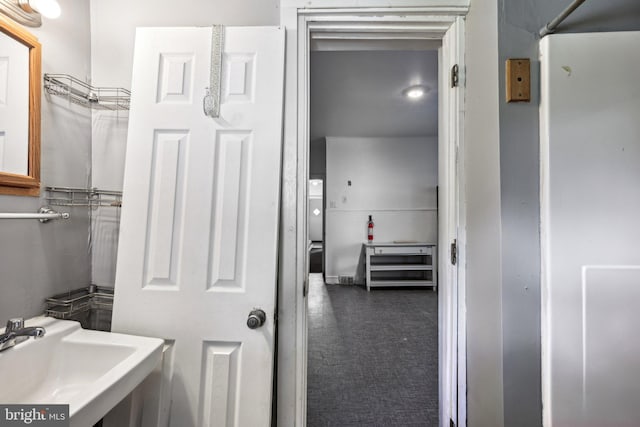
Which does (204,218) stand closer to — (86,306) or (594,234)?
(86,306)

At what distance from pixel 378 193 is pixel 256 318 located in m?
3.91

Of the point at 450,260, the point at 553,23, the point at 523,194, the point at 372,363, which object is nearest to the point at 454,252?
the point at 450,260

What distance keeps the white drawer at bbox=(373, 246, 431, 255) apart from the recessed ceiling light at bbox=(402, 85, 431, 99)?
224 centimetres

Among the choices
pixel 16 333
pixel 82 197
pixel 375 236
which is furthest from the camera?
pixel 375 236

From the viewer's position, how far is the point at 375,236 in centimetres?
462

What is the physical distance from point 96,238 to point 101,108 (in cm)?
60

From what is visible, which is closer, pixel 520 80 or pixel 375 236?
pixel 520 80

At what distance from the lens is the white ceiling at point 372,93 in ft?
7.27

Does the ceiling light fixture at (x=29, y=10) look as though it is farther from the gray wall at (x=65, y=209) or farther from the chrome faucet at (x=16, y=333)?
the chrome faucet at (x=16, y=333)

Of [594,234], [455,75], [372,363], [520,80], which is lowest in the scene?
[372,363]

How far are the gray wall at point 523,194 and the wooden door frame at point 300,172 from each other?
0.76 feet

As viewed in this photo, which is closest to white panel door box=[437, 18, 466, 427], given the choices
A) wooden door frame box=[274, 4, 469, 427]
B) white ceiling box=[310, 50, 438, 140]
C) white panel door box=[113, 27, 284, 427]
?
wooden door frame box=[274, 4, 469, 427]

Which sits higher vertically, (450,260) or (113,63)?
(113,63)

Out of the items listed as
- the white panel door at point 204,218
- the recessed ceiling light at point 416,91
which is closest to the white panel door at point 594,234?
the white panel door at point 204,218
